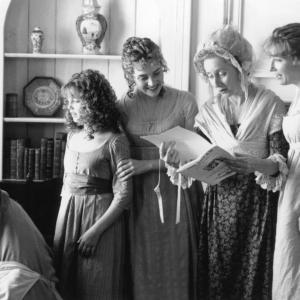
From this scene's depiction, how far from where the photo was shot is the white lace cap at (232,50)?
2176mm

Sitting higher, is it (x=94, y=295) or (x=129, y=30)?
(x=129, y=30)

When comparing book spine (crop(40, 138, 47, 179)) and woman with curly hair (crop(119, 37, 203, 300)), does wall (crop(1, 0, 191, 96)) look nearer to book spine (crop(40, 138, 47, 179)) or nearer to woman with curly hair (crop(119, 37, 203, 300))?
book spine (crop(40, 138, 47, 179))

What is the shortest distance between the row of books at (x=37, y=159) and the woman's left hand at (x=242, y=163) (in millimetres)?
1648

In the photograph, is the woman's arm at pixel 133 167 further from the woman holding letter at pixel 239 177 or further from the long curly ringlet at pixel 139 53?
the long curly ringlet at pixel 139 53

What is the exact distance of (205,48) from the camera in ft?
7.23

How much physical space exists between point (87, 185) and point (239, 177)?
0.61 m

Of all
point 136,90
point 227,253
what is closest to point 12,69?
point 136,90

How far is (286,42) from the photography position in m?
2.03

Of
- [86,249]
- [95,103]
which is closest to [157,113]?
[95,103]

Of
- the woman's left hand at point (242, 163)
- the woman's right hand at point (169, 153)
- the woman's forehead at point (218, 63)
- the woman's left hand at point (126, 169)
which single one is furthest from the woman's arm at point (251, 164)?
the woman's left hand at point (126, 169)

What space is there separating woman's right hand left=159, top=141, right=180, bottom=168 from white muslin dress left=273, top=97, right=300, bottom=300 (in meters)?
0.41

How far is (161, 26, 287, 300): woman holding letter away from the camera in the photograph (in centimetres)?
219

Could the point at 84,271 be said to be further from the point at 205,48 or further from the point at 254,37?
the point at 254,37

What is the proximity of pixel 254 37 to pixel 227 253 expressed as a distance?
5.12ft
